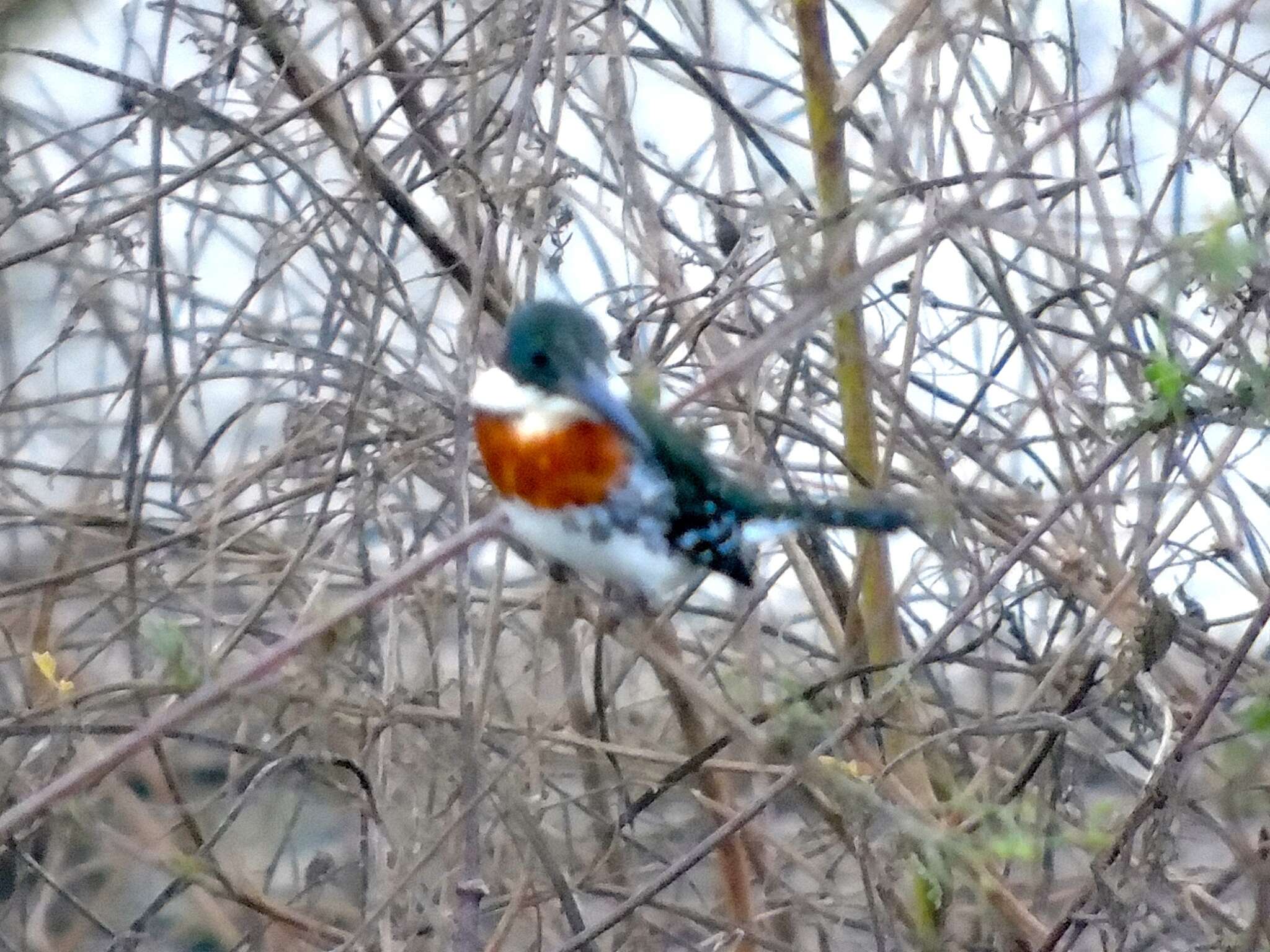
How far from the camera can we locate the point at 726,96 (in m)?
1.75

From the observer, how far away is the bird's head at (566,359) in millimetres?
1429

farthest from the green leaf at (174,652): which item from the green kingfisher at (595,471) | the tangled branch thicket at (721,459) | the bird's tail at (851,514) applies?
the bird's tail at (851,514)

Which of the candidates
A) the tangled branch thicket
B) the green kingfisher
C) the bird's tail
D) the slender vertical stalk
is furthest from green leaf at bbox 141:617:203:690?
the slender vertical stalk

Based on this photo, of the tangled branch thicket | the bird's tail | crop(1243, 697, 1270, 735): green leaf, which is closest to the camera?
crop(1243, 697, 1270, 735): green leaf

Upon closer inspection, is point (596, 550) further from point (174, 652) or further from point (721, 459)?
point (174, 652)

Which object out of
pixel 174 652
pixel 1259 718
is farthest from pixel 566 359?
pixel 1259 718

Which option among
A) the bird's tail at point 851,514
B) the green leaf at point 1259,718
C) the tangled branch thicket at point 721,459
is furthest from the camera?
the tangled branch thicket at point 721,459

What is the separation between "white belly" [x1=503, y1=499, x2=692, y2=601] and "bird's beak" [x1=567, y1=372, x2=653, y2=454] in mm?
112

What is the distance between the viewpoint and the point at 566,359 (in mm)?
1424

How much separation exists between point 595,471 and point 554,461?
5 centimetres

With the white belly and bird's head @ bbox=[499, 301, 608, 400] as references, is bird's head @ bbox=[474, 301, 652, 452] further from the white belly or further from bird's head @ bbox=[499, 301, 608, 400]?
the white belly

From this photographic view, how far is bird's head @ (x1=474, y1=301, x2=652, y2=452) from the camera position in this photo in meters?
1.43

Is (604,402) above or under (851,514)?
above

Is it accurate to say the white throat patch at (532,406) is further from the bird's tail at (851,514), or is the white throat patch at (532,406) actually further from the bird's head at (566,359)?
the bird's tail at (851,514)
